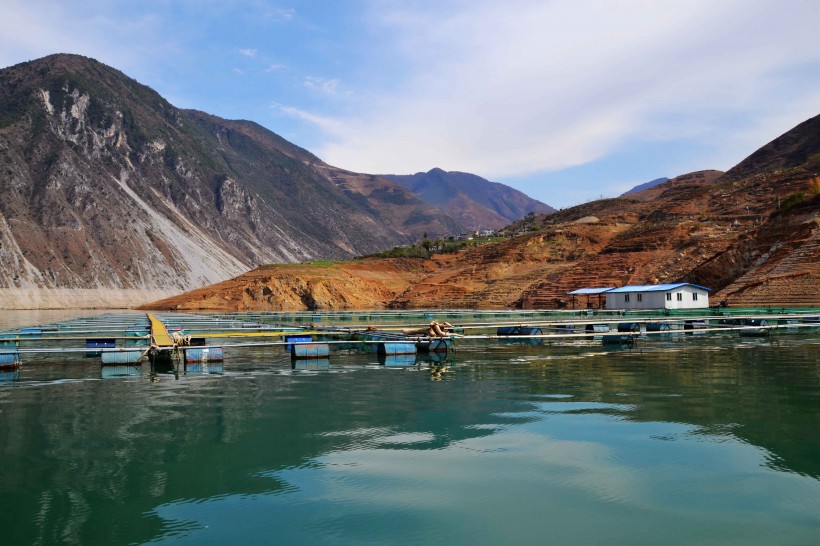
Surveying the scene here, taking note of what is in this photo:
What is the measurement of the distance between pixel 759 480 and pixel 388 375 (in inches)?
474

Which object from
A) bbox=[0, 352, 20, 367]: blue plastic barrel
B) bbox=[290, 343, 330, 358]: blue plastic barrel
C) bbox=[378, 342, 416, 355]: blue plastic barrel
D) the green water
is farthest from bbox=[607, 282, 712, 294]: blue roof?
bbox=[0, 352, 20, 367]: blue plastic barrel

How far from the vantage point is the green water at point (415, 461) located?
21.7ft

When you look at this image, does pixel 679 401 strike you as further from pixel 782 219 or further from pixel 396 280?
pixel 396 280

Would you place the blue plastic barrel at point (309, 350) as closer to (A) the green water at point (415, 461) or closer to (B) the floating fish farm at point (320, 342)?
(B) the floating fish farm at point (320, 342)

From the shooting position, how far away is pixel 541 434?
10.6 metres

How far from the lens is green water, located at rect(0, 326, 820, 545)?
6627 mm

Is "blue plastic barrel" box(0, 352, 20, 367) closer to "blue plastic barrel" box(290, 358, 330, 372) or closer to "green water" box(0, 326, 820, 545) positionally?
"green water" box(0, 326, 820, 545)

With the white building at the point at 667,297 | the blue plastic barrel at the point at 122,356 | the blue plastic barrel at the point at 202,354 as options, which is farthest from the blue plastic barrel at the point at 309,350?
the white building at the point at 667,297

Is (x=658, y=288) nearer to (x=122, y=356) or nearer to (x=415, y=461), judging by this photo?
(x=122, y=356)

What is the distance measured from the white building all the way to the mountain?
85452 millimetres

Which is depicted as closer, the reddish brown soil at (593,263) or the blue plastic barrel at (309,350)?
the blue plastic barrel at (309,350)

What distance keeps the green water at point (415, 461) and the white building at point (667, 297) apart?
37.3 metres

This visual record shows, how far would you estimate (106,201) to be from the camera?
404 ft

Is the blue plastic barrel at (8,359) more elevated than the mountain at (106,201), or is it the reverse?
the mountain at (106,201)
